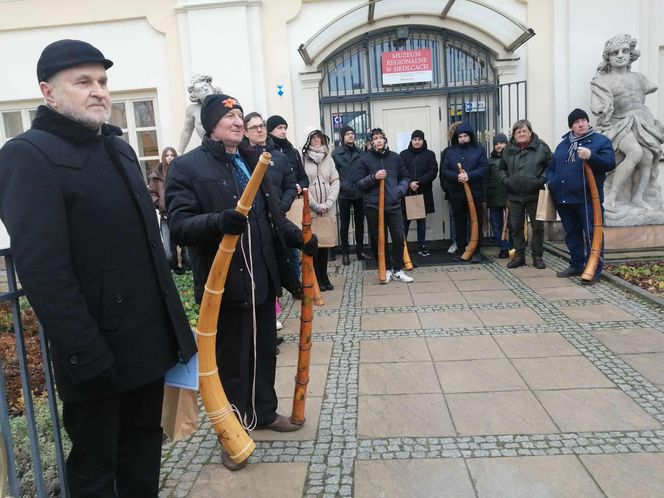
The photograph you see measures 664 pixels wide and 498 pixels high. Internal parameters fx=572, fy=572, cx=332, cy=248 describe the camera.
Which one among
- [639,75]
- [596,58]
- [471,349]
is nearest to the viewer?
[471,349]

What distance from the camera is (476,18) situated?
838 centimetres

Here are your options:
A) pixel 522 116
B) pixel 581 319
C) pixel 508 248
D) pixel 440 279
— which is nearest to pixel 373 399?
pixel 581 319

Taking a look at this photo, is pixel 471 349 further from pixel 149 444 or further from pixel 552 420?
pixel 149 444

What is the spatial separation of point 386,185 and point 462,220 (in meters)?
1.92

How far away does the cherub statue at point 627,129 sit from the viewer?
7.64 m

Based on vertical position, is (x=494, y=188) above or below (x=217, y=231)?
below

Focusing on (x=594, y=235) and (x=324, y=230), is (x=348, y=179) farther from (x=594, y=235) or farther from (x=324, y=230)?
(x=594, y=235)

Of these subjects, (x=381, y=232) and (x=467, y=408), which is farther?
(x=381, y=232)

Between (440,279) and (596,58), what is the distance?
4268 millimetres

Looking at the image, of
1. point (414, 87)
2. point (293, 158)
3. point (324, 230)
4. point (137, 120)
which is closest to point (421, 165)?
point (414, 87)

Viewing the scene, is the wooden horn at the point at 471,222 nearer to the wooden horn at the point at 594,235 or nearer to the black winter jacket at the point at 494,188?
the black winter jacket at the point at 494,188

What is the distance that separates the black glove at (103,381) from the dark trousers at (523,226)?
6276 mm

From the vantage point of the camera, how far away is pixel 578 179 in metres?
6.44

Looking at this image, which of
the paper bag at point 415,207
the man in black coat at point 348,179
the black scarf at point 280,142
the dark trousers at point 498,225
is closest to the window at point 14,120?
the man in black coat at point 348,179
